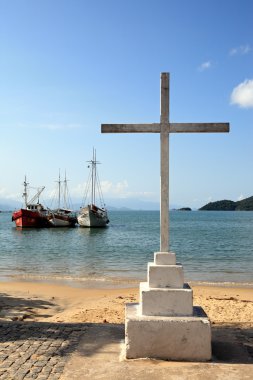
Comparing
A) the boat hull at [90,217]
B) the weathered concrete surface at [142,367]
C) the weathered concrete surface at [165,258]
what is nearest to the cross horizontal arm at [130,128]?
the weathered concrete surface at [165,258]

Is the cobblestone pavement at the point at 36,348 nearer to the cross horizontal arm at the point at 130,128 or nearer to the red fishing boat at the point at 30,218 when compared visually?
the cross horizontal arm at the point at 130,128

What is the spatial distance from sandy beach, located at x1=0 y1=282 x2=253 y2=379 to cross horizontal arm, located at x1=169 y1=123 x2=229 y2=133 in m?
3.28

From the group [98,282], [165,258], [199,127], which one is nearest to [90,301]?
[98,282]

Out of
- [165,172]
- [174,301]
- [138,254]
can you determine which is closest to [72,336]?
[174,301]

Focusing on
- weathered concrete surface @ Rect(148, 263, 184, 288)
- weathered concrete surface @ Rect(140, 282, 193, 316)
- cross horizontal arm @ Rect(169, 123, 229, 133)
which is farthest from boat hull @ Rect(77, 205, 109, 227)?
weathered concrete surface @ Rect(140, 282, 193, 316)

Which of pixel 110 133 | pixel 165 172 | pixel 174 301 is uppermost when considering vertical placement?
pixel 110 133

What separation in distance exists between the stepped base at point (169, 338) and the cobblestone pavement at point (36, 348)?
102 cm

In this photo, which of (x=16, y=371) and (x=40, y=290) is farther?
(x=40, y=290)

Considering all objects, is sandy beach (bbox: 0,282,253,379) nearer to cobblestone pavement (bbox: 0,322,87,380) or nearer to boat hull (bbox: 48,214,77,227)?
cobblestone pavement (bbox: 0,322,87,380)

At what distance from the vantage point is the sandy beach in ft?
19.2

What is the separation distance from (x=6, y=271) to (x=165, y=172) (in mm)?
17602

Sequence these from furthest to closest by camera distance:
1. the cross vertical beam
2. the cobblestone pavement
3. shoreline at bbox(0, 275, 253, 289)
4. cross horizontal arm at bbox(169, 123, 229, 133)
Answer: shoreline at bbox(0, 275, 253, 289) < cross horizontal arm at bbox(169, 123, 229, 133) < the cross vertical beam < the cobblestone pavement

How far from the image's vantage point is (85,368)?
554 centimetres

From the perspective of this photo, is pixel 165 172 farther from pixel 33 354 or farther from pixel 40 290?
pixel 40 290
